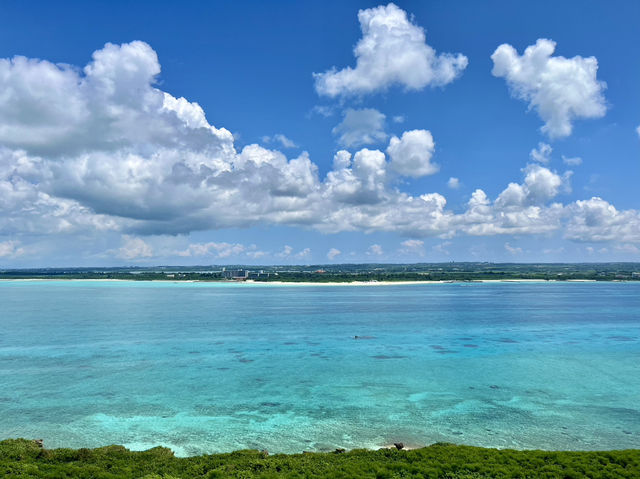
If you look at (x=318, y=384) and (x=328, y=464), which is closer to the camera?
(x=328, y=464)

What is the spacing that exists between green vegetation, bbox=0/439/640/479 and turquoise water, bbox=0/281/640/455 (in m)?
4.51

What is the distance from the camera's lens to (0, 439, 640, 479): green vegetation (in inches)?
760

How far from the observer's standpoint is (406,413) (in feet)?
106

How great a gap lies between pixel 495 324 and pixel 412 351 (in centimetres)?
3312

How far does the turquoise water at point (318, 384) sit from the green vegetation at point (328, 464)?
451 centimetres

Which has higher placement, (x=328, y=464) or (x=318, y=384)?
(x=328, y=464)

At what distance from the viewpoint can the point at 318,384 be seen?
40.6m

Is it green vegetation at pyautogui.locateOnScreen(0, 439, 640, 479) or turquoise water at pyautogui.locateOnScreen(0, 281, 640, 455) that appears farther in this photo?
turquoise water at pyautogui.locateOnScreen(0, 281, 640, 455)

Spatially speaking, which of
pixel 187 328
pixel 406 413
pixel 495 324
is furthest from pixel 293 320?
pixel 406 413

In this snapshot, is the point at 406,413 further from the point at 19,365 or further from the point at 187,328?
the point at 187,328

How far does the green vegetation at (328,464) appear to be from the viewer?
19297 millimetres

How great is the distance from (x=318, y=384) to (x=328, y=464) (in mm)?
20031

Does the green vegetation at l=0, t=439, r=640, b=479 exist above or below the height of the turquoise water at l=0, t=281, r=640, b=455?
above

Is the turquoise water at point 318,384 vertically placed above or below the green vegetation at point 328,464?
below
